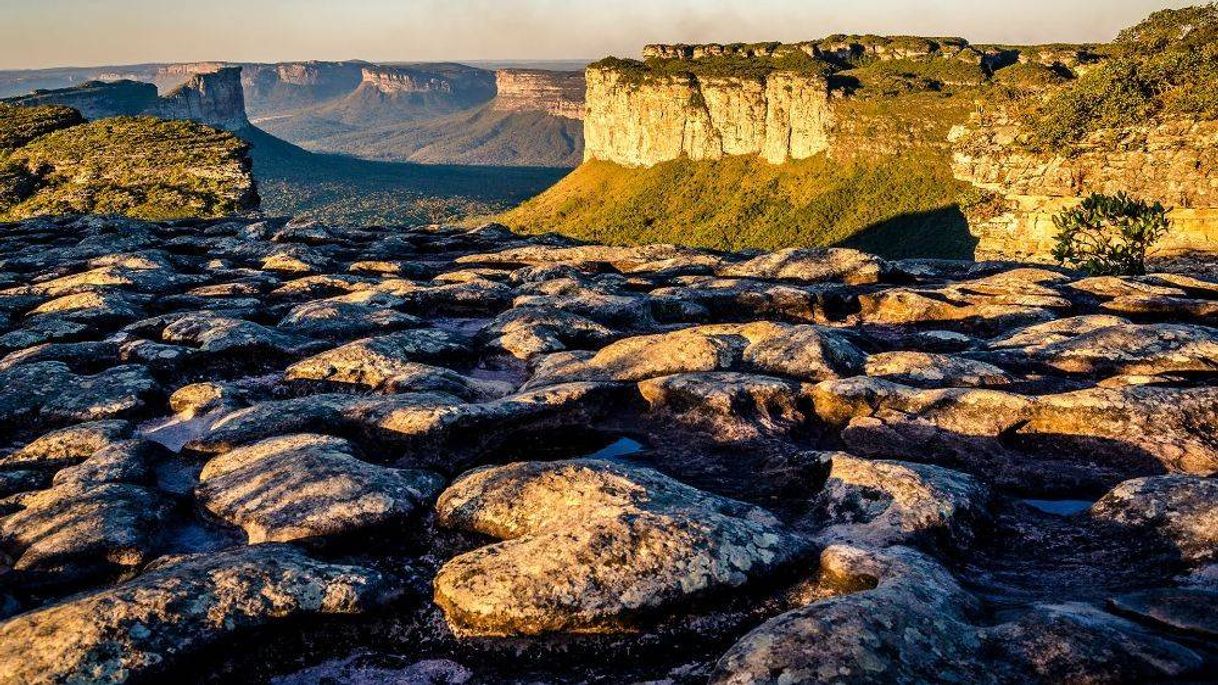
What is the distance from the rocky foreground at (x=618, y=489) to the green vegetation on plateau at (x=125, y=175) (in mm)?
37213

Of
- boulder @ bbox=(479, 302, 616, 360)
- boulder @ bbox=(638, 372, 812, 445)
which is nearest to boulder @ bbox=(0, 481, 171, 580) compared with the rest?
boulder @ bbox=(638, 372, 812, 445)

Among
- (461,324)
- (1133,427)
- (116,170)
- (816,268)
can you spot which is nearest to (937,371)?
(1133,427)

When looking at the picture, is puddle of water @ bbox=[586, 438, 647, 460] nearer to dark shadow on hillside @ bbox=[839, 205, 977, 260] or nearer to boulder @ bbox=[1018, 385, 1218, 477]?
boulder @ bbox=[1018, 385, 1218, 477]

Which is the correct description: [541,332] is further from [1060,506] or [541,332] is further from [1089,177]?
[1089,177]

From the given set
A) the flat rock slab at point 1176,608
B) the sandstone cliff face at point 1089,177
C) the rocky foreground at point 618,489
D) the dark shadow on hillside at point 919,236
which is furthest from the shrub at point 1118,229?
the dark shadow on hillside at point 919,236

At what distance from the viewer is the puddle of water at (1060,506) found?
35.1 feet

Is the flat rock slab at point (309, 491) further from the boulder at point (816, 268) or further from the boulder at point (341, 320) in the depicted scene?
the boulder at point (816, 268)

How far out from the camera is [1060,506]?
429 inches

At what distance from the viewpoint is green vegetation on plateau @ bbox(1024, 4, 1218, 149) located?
6344 centimetres

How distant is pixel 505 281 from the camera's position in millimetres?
27266

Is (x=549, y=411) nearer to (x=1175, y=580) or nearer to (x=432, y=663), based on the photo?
(x=432, y=663)

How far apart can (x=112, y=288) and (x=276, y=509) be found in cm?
1813

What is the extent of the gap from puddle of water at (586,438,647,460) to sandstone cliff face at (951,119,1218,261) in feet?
205

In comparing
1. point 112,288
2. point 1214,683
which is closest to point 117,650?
point 1214,683
